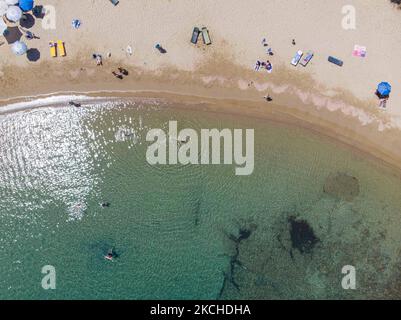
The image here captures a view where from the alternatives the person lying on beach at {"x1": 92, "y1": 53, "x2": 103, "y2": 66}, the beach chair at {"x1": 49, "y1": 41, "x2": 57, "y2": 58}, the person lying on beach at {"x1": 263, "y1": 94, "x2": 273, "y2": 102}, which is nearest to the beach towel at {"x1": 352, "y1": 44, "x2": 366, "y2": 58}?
the person lying on beach at {"x1": 263, "y1": 94, "x2": 273, "y2": 102}

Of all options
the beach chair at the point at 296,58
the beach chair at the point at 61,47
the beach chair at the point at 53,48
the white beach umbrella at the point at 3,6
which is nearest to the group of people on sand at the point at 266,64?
the beach chair at the point at 296,58

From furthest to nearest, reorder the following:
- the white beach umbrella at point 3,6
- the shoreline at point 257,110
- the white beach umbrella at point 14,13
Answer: the shoreline at point 257,110 → the white beach umbrella at point 3,6 → the white beach umbrella at point 14,13

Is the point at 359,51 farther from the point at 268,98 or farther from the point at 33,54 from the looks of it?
the point at 33,54

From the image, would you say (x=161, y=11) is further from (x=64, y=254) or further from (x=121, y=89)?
(x=64, y=254)

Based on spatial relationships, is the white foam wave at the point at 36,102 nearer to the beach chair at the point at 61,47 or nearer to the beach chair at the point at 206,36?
the beach chair at the point at 61,47

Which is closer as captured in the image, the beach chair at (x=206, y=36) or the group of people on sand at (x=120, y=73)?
the beach chair at (x=206, y=36)

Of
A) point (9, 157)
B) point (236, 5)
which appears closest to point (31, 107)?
point (9, 157)

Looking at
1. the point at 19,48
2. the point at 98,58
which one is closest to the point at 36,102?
the point at 19,48
